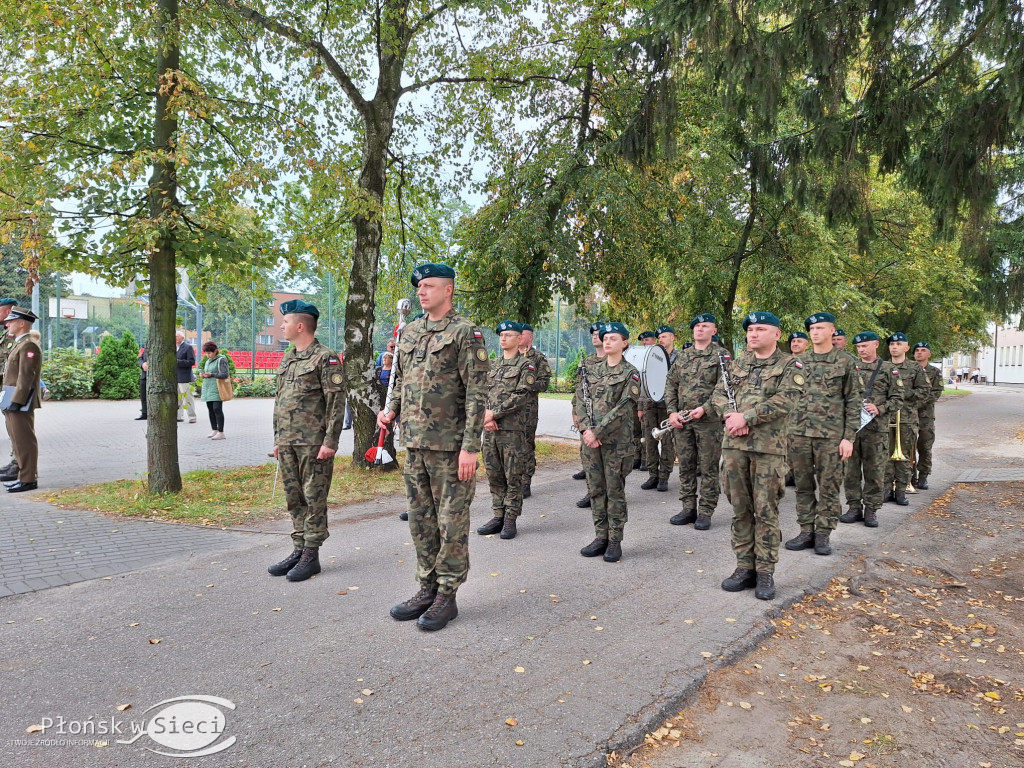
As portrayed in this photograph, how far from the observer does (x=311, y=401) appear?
5.47 m

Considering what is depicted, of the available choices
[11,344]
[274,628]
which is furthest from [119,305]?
[274,628]

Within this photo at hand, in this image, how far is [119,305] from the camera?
80.6 metres

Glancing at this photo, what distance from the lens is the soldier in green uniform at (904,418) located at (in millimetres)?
9156

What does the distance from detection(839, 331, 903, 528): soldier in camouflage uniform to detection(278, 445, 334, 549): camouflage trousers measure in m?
5.84

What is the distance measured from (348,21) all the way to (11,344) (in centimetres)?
667

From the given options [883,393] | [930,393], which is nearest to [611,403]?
[883,393]

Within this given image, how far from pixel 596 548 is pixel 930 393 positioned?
6836 mm

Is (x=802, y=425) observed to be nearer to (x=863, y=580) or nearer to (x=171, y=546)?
(x=863, y=580)

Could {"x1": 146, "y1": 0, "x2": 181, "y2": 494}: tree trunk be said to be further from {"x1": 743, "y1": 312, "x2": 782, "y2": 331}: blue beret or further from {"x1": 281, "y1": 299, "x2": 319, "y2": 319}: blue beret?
{"x1": 743, "y1": 312, "x2": 782, "y2": 331}: blue beret

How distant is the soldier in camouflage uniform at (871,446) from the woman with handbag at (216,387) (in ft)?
36.9

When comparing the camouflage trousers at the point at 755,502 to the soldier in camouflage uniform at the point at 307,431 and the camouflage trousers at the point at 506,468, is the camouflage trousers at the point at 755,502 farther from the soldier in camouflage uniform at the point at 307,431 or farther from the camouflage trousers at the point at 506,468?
the soldier in camouflage uniform at the point at 307,431

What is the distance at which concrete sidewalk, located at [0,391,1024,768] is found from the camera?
3070 millimetres
